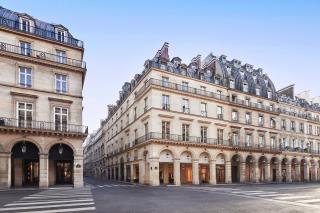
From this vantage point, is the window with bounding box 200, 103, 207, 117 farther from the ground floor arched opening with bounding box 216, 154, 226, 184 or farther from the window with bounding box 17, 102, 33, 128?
the window with bounding box 17, 102, 33, 128

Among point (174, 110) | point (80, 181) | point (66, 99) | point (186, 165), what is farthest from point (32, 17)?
point (186, 165)

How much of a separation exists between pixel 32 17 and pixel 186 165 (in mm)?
26871

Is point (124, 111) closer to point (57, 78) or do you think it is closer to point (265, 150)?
point (57, 78)

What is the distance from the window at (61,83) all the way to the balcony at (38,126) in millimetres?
3853

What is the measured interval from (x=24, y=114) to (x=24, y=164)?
5360 mm

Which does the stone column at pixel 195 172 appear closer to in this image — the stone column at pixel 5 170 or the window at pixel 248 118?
the window at pixel 248 118

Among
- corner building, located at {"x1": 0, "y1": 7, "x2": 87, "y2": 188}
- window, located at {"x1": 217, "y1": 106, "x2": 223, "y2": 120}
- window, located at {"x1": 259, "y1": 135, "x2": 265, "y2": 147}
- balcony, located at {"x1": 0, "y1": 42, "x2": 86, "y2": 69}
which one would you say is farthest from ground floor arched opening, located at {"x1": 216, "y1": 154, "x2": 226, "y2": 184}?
balcony, located at {"x1": 0, "y1": 42, "x2": 86, "y2": 69}

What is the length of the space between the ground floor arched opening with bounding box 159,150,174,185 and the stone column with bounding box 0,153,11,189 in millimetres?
17865

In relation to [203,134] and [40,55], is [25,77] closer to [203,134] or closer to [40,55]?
[40,55]

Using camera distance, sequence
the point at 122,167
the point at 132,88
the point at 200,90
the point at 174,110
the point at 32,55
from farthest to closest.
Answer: the point at 122,167 → the point at 132,88 → the point at 200,90 → the point at 174,110 → the point at 32,55

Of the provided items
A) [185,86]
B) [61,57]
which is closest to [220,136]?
[185,86]

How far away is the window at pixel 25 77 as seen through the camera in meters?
27.1

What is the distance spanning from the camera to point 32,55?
2797cm

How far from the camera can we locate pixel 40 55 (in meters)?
28.3
